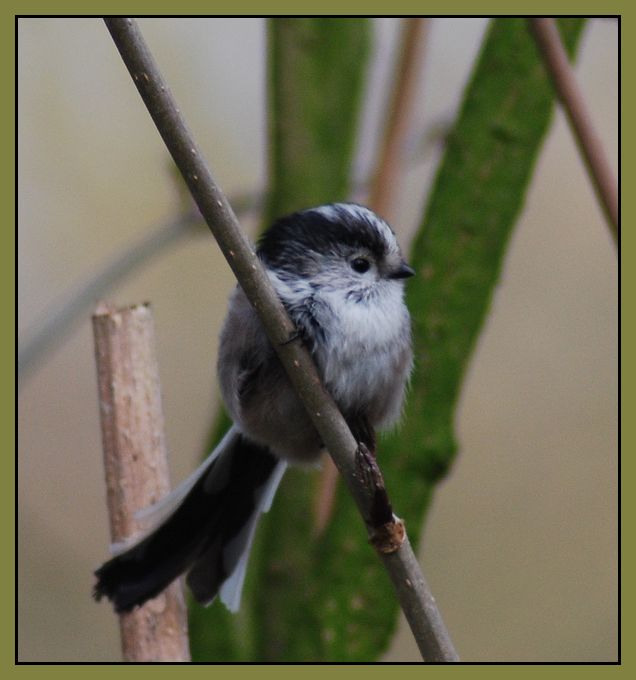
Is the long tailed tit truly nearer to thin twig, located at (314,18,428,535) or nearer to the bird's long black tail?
the bird's long black tail

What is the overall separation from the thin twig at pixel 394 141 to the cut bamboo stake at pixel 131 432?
42cm

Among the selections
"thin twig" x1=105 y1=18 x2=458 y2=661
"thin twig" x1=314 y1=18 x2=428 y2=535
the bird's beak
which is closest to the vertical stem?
"thin twig" x1=314 y1=18 x2=428 y2=535

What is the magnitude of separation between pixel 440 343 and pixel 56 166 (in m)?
1.15

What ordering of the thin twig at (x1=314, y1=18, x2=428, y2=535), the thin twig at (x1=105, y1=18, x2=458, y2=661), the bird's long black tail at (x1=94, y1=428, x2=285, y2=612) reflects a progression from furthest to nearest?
the thin twig at (x1=314, y1=18, x2=428, y2=535), the bird's long black tail at (x1=94, y1=428, x2=285, y2=612), the thin twig at (x1=105, y1=18, x2=458, y2=661)

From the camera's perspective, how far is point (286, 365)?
1.04 meters

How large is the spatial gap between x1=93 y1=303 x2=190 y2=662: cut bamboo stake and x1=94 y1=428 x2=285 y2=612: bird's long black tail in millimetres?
39

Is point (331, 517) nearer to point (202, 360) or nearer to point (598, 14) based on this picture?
point (202, 360)

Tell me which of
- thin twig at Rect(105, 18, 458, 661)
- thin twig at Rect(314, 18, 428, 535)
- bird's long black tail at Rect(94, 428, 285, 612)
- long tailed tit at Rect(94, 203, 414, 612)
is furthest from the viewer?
thin twig at Rect(314, 18, 428, 535)

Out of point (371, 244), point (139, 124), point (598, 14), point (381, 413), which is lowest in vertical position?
point (381, 413)

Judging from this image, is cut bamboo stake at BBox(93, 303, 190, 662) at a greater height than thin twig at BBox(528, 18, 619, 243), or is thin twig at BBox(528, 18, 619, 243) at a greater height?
thin twig at BBox(528, 18, 619, 243)

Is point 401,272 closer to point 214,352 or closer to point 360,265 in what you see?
point 360,265

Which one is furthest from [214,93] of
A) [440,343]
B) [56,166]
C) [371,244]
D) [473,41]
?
[371,244]

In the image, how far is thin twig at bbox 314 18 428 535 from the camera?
1.79 m

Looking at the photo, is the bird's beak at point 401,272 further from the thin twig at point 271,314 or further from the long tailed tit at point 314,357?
the thin twig at point 271,314
